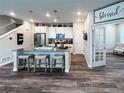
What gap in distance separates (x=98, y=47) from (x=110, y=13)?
7.45ft

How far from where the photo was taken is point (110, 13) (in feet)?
18.8

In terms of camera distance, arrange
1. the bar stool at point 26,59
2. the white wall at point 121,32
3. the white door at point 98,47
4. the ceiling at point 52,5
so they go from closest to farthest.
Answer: the ceiling at point 52,5
the bar stool at point 26,59
the white door at point 98,47
the white wall at point 121,32

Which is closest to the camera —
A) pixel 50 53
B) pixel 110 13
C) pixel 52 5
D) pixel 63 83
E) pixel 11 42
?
pixel 63 83

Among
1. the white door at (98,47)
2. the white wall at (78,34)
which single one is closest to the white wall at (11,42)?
the white door at (98,47)

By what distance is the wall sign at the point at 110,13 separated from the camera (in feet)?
16.9

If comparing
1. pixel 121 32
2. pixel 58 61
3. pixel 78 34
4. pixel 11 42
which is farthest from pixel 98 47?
pixel 121 32

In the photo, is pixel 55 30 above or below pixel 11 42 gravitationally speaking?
above

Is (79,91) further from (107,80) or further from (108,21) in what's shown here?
(108,21)

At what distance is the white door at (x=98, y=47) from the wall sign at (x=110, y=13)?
869 millimetres

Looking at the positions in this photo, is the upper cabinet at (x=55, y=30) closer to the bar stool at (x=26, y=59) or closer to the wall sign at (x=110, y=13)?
the bar stool at (x=26, y=59)

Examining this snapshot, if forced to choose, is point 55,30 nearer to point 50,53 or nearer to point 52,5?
point 50,53

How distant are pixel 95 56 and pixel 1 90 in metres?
4.54

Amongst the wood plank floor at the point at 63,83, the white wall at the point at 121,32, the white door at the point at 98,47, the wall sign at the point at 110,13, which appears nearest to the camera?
the wood plank floor at the point at 63,83

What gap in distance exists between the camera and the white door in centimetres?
745
